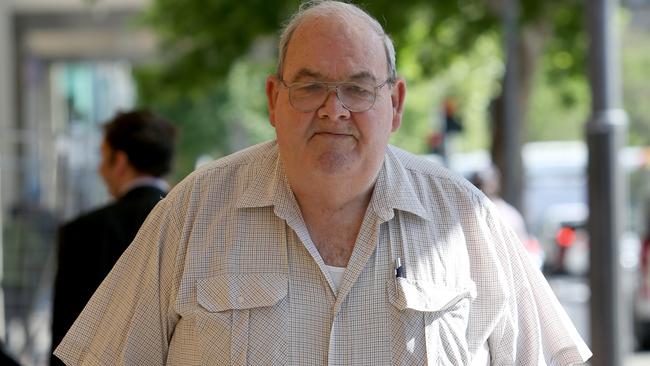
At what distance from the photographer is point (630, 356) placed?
16625 millimetres

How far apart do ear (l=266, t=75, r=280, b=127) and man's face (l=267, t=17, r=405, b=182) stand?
0.27 feet

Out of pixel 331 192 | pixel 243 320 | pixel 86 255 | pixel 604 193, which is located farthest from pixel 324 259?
pixel 604 193

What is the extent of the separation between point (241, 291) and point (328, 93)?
0.54 metres

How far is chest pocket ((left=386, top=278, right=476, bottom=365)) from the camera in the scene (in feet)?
11.6

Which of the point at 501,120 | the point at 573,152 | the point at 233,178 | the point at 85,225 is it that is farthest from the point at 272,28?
the point at 573,152

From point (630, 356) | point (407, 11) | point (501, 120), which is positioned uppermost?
point (407, 11)

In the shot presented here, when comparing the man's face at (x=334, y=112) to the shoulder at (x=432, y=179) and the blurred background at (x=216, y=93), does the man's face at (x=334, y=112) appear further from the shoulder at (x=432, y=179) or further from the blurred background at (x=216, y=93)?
the blurred background at (x=216, y=93)

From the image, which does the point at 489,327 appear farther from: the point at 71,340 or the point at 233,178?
the point at 71,340

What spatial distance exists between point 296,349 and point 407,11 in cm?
1571

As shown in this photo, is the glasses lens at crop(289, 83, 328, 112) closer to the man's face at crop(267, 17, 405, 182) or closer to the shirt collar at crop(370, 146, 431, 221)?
the man's face at crop(267, 17, 405, 182)

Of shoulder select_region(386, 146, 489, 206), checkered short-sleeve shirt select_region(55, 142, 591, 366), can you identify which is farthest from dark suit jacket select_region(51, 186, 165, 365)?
shoulder select_region(386, 146, 489, 206)

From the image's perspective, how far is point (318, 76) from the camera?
11.6 feet

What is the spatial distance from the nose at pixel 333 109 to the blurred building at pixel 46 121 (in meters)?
4.03

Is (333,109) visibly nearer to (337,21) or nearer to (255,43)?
(337,21)
